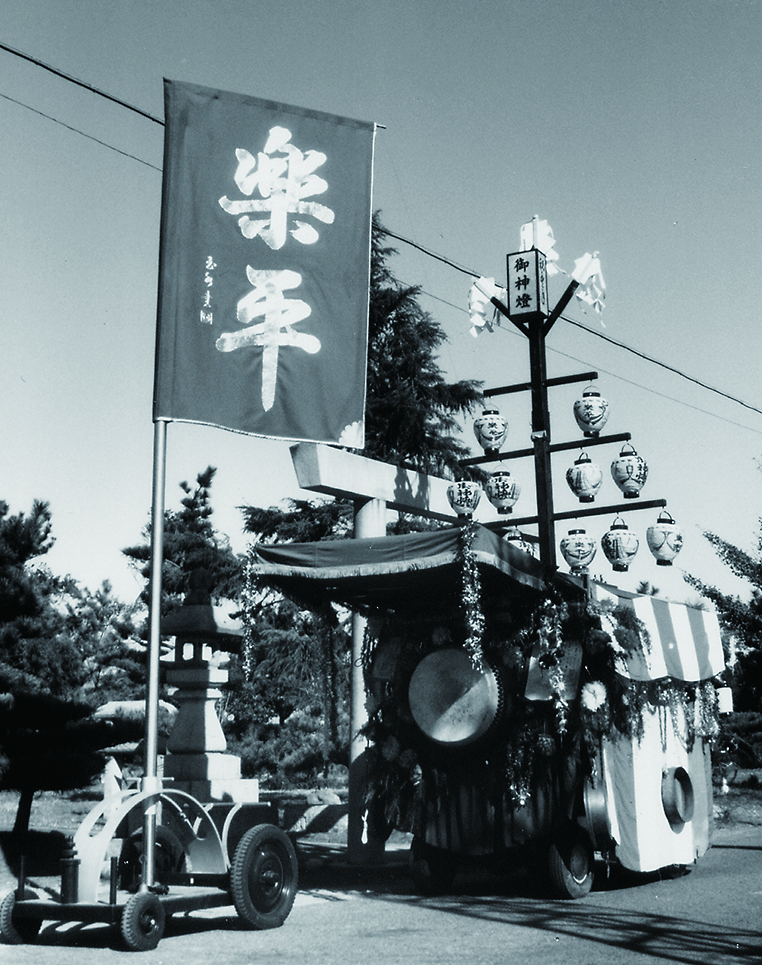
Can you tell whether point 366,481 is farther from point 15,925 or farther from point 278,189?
point 15,925

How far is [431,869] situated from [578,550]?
3909mm

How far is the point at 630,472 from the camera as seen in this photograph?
1261cm

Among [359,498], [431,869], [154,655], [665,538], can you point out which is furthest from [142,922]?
[665,538]

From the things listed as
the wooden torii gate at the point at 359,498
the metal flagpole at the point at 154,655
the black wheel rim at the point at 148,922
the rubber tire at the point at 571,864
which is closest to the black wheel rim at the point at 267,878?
the metal flagpole at the point at 154,655

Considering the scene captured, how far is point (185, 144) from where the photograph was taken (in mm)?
8969

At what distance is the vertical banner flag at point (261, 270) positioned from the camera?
8.79 metres

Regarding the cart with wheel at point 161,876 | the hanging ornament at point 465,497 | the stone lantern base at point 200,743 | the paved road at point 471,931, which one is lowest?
the paved road at point 471,931

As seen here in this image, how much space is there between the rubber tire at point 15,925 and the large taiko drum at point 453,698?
4.24 metres

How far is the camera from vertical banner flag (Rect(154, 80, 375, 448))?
28.8ft

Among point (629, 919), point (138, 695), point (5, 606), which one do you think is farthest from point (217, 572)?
point (629, 919)

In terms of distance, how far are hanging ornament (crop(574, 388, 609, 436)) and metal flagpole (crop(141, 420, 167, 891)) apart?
18.7 feet

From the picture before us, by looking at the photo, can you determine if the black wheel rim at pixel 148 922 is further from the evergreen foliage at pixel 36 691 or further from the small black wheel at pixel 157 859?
the evergreen foliage at pixel 36 691

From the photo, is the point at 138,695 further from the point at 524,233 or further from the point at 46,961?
the point at 46,961

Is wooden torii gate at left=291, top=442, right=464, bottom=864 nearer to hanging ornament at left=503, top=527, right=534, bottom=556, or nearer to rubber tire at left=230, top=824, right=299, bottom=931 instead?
hanging ornament at left=503, top=527, right=534, bottom=556
